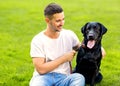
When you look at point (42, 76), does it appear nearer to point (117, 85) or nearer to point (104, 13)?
point (117, 85)

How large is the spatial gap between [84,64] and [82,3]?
13.8m

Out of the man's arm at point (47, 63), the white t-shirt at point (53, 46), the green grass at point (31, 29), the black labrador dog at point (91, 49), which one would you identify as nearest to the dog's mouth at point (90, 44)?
the black labrador dog at point (91, 49)

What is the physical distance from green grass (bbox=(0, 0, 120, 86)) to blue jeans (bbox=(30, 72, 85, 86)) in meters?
1.20

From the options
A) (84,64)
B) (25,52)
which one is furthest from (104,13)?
(84,64)

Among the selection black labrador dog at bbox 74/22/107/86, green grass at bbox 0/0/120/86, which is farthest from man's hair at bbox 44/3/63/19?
green grass at bbox 0/0/120/86

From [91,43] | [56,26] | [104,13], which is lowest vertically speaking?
[104,13]

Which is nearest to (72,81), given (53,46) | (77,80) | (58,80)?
(77,80)

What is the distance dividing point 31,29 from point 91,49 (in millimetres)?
6749

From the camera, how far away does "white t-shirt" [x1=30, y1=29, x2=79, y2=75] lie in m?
5.84

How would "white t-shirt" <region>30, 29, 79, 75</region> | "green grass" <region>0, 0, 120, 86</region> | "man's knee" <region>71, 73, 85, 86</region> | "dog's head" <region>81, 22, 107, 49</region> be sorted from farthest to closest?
"green grass" <region>0, 0, 120, 86</region>
"dog's head" <region>81, 22, 107, 49</region>
"white t-shirt" <region>30, 29, 79, 75</region>
"man's knee" <region>71, 73, 85, 86</region>

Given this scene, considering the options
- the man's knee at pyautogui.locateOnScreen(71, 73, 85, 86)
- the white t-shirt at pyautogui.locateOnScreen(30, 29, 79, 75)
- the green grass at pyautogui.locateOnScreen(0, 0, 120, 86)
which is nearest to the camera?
the man's knee at pyautogui.locateOnScreen(71, 73, 85, 86)

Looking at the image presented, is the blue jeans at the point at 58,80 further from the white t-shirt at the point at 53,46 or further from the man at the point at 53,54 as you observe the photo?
the white t-shirt at the point at 53,46

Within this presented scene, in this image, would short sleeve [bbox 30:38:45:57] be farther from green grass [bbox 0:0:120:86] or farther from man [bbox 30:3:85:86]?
green grass [bbox 0:0:120:86]

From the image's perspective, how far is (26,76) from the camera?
743cm
